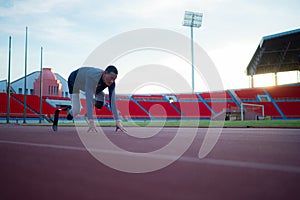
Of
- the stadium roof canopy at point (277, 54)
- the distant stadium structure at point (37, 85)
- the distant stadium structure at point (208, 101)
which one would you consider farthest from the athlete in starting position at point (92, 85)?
the distant stadium structure at point (37, 85)

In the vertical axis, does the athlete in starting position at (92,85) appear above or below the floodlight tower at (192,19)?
below

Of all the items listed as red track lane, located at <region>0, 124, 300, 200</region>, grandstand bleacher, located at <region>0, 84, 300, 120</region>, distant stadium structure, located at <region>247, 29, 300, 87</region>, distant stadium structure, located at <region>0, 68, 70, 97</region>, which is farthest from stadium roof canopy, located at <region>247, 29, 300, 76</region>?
distant stadium structure, located at <region>0, 68, 70, 97</region>

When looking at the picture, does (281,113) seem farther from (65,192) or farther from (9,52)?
(65,192)

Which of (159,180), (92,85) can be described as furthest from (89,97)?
(159,180)

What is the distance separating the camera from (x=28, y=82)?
40.2m

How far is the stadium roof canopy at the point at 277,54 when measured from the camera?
2295cm

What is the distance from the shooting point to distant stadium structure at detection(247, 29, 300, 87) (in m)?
23.0

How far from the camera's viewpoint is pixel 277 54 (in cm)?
2834

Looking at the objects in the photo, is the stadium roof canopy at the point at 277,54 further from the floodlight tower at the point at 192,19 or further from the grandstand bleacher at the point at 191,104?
the floodlight tower at the point at 192,19

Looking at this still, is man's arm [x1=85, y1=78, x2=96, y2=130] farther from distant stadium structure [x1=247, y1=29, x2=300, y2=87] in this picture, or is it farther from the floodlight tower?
the floodlight tower

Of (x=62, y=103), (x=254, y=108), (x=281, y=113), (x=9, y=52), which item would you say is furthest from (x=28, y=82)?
(x=281, y=113)

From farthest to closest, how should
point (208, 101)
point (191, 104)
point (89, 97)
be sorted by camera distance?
point (191, 104)
point (208, 101)
point (89, 97)

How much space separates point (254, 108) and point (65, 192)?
101ft

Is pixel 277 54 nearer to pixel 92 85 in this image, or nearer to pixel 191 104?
pixel 191 104
